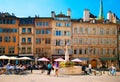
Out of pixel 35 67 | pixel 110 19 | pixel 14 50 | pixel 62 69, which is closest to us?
pixel 62 69

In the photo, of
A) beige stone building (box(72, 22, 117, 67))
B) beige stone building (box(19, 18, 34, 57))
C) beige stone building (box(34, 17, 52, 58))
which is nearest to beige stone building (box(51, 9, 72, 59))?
beige stone building (box(34, 17, 52, 58))

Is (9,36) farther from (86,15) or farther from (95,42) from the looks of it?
(95,42)

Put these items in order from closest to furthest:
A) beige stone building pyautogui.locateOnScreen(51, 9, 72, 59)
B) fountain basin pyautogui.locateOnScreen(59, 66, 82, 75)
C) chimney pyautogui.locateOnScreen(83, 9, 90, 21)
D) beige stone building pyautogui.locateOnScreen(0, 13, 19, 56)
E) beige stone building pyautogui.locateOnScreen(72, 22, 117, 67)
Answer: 1. fountain basin pyautogui.locateOnScreen(59, 66, 82, 75)
2. beige stone building pyautogui.locateOnScreen(0, 13, 19, 56)
3. beige stone building pyautogui.locateOnScreen(51, 9, 72, 59)
4. beige stone building pyautogui.locateOnScreen(72, 22, 117, 67)
5. chimney pyautogui.locateOnScreen(83, 9, 90, 21)

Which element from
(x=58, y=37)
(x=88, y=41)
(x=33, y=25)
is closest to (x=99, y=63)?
(x=88, y=41)

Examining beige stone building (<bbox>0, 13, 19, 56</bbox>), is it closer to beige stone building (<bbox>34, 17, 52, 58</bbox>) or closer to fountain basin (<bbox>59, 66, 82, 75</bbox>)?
beige stone building (<bbox>34, 17, 52, 58</bbox>)

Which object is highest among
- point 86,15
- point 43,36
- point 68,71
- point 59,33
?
point 86,15

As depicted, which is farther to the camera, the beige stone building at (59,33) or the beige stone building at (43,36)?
the beige stone building at (59,33)

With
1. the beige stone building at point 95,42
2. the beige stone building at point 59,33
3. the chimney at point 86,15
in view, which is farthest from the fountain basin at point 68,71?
the chimney at point 86,15

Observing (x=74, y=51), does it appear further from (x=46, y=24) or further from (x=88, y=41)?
(x=46, y=24)

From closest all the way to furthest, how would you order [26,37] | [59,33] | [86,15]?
[26,37] → [59,33] → [86,15]

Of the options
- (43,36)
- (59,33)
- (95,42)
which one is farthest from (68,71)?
(95,42)

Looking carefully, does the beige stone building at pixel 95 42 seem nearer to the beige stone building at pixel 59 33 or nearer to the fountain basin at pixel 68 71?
the beige stone building at pixel 59 33

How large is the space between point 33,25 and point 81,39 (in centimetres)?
987

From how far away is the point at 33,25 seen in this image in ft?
211
